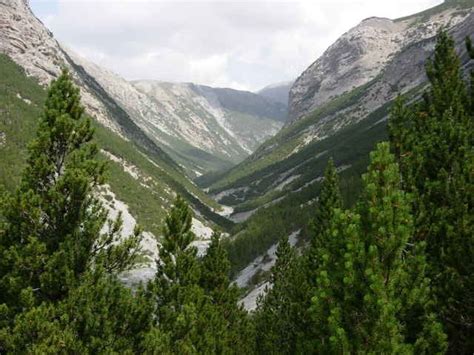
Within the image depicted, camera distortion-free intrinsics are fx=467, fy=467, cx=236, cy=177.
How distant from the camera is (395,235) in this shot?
15.1m

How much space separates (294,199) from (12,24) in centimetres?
12450

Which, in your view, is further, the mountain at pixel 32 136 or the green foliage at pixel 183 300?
the mountain at pixel 32 136

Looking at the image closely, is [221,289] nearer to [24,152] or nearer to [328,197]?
[328,197]

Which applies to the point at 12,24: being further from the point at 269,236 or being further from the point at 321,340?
the point at 321,340

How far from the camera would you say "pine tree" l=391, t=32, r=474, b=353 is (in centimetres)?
1812

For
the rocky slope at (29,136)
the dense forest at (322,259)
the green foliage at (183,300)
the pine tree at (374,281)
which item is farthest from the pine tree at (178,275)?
the rocky slope at (29,136)

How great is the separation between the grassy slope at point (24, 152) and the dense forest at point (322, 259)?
263 ft

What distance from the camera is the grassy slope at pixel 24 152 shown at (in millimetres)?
107625

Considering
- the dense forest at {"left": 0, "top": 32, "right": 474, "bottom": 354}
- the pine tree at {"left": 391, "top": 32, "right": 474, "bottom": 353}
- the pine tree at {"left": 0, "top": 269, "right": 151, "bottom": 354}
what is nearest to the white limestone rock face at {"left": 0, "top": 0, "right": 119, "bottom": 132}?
the dense forest at {"left": 0, "top": 32, "right": 474, "bottom": 354}

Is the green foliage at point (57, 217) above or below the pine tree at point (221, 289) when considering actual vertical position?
above

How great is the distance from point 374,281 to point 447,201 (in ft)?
29.9

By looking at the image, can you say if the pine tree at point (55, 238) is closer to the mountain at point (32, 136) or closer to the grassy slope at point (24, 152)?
the grassy slope at point (24, 152)

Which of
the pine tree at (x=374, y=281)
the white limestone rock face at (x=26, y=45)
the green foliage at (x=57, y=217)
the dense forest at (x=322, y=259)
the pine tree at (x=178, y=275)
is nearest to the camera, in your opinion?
the pine tree at (x=374, y=281)

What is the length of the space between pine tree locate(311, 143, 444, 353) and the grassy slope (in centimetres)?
8955
